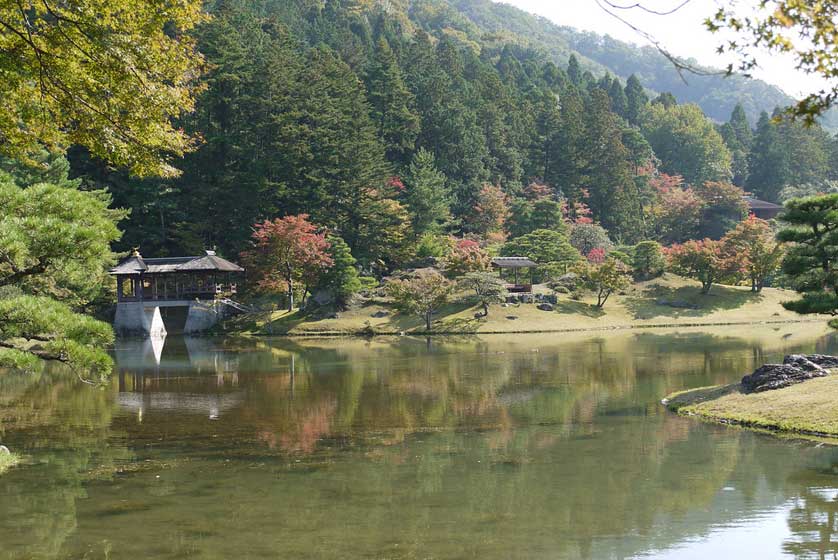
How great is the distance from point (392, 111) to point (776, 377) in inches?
1854

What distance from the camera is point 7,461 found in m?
13.8

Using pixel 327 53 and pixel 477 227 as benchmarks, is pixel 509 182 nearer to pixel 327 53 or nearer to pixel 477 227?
pixel 477 227

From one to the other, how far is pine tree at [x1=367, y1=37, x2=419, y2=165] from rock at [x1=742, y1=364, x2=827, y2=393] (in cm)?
4549

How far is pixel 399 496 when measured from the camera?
1162cm

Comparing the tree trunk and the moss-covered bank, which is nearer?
the moss-covered bank

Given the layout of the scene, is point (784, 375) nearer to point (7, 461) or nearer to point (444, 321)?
point (7, 461)

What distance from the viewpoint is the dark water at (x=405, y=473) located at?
9.70m

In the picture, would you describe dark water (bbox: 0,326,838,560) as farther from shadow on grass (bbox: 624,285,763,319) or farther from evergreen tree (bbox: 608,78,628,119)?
evergreen tree (bbox: 608,78,628,119)

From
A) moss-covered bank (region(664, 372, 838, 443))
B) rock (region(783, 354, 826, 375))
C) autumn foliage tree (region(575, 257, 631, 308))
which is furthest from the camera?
autumn foliage tree (region(575, 257, 631, 308))

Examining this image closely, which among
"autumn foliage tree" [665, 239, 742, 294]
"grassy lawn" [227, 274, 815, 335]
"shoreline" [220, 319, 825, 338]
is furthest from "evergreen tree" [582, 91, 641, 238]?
"shoreline" [220, 319, 825, 338]

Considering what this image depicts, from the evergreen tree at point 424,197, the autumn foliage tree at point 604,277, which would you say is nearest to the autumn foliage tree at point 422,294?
the autumn foliage tree at point 604,277

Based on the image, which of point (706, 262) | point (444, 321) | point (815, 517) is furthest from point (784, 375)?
point (706, 262)

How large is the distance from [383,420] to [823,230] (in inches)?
413

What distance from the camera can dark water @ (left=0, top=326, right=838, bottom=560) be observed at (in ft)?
31.8
